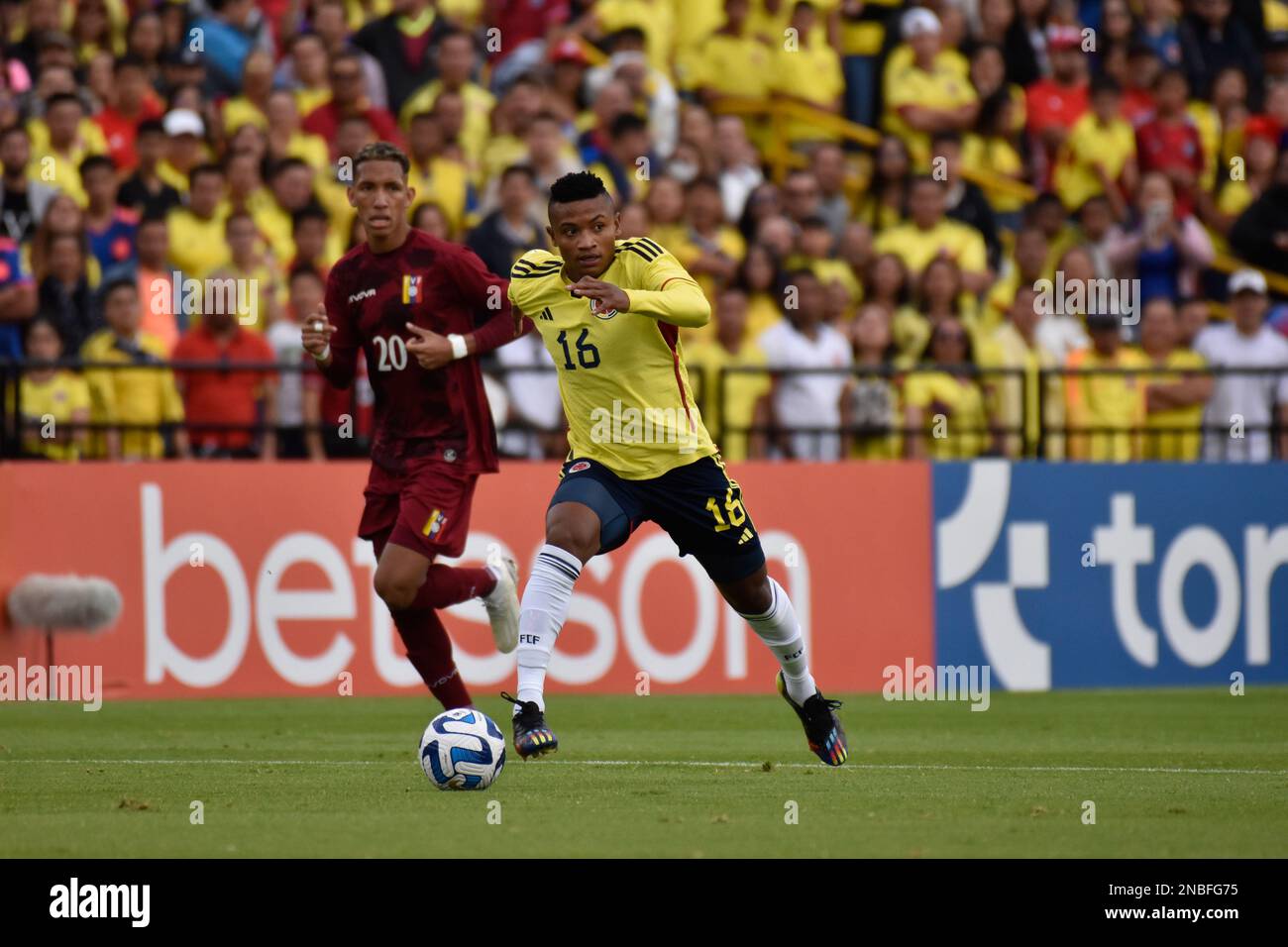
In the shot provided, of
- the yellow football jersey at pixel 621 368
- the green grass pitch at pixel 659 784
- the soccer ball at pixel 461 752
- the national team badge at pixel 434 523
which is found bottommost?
the green grass pitch at pixel 659 784

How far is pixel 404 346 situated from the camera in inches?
442

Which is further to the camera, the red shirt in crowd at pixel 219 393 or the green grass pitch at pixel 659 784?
the red shirt in crowd at pixel 219 393

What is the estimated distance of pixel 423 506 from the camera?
11.1 m

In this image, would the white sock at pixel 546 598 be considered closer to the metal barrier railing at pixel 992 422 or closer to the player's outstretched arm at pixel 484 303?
the player's outstretched arm at pixel 484 303

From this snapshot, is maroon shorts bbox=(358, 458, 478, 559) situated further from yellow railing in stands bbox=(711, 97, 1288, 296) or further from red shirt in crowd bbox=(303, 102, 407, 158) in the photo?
yellow railing in stands bbox=(711, 97, 1288, 296)

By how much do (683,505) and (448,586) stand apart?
166 centimetres

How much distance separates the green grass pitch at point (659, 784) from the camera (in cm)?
812

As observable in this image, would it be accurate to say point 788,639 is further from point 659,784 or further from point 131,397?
point 131,397

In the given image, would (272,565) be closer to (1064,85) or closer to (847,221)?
(847,221)

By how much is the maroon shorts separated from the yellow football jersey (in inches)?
35.6

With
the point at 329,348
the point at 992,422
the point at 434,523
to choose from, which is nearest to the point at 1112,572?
the point at 992,422

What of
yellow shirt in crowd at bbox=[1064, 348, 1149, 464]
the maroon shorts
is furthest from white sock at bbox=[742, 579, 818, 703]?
yellow shirt in crowd at bbox=[1064, 348, 1149, 464]

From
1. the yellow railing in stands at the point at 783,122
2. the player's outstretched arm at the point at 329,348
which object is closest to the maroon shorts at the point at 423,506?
the player's outstretched arm at the point at 329,348

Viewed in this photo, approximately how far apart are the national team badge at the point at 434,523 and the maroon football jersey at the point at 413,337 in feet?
1.00
